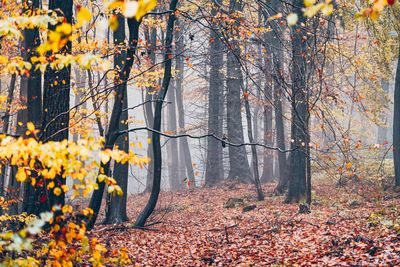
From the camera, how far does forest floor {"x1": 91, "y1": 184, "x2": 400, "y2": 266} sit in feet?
26.5

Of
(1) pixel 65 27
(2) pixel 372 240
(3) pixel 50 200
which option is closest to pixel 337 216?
(2) pixel 372 240

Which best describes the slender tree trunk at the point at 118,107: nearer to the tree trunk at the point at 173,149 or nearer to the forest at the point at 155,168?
the forest at the point at 155,168

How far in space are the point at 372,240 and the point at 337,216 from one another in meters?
3.39

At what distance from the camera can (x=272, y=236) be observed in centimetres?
1020

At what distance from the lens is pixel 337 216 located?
11539 mm

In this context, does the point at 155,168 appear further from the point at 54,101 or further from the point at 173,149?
the point at 173,149

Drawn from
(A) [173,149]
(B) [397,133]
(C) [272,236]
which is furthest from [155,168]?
(A) [173,149]

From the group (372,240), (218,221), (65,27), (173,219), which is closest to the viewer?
(65,27)

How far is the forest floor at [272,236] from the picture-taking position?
808cm

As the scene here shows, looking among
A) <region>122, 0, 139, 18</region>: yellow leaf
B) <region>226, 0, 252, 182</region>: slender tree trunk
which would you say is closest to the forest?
<region>122, 0, 139, 18</region>: yellow leaf

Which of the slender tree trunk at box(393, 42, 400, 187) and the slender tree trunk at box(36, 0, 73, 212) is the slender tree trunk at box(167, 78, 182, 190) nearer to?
the slender tree trunk at box(393, 42, 400, 187)

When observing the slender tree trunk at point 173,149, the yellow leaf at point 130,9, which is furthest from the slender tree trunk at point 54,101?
the slender tree trunk at point 173,149

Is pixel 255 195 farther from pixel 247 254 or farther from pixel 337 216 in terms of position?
pixel 247 254

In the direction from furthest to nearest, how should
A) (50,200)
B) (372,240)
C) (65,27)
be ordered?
1. (50,200)
2. (372,240)
3. (65,27)
